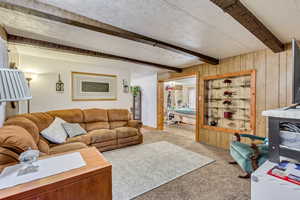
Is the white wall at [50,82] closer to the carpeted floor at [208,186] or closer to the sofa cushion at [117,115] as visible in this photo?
the sofa cushion at [117,115]

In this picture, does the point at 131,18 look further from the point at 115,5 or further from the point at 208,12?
the point at 208,12

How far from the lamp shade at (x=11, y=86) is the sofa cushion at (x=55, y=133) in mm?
2219

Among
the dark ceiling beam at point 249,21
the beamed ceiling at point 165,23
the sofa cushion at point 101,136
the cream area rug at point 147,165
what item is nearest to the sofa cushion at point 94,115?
the sofa cushion at point 101,136

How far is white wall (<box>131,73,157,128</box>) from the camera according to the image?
5922mm

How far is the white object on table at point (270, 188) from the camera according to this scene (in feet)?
2.55

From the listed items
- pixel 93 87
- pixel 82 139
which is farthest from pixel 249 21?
pixel 93 87

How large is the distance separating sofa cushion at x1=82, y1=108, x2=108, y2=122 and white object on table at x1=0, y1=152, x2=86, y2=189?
236 centimetres

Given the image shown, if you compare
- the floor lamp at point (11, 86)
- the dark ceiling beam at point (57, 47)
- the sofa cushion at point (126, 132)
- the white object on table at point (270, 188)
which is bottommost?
the sofa cushion at point (126, 132)

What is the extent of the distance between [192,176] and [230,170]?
2.52ft

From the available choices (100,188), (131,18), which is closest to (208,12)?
(131,18)

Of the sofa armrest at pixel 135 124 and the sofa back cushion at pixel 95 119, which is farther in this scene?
the sofa armrest at pixel 135 124

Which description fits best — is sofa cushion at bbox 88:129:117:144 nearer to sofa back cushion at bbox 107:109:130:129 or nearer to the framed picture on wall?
sofa back cushion at bbox 107:109:130:129

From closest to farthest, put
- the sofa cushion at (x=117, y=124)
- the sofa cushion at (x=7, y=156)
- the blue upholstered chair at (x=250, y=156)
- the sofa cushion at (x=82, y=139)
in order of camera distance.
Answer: the sofa cushion at (x=7, y=156), the blue upholstered chair at (x=250, y=156), the sofa cushion at (x=82, y=139), the sofa cushion at (x=117, y=124)

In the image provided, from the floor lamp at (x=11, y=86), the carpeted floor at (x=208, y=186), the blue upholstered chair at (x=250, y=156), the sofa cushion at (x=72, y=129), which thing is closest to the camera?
the floor lamp at (x=11, y=86)
